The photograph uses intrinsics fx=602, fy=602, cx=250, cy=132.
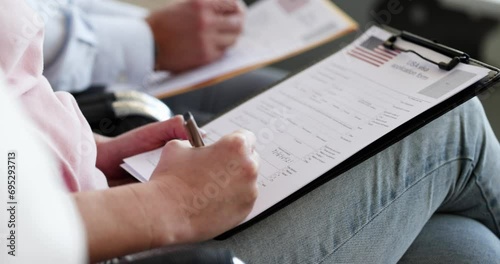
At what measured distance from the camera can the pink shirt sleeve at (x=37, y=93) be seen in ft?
1.90

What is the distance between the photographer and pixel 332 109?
2.47 ft

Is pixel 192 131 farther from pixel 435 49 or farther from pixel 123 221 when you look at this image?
pixel 435 49

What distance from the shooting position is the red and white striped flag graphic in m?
0.82

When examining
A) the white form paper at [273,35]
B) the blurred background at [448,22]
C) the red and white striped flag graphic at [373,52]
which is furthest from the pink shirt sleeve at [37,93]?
the blurred background at [448,22]

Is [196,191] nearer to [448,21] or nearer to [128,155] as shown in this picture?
[128,155]

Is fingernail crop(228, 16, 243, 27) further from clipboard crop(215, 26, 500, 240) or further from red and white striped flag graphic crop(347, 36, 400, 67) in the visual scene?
clipboard crop(215, 26, 500, 240)

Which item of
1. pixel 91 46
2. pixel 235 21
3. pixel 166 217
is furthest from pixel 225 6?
pixel 166 217

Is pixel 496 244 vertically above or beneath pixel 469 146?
beneath

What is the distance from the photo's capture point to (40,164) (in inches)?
17.5

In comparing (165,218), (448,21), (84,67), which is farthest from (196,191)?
(448,21)

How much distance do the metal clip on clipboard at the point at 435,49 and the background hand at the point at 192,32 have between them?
0.50 m

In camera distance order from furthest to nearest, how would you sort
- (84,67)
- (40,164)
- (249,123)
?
(84,67) → (249,123) → (40,164)

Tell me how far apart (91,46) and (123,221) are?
2.20ft

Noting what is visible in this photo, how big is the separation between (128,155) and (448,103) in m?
0.39
